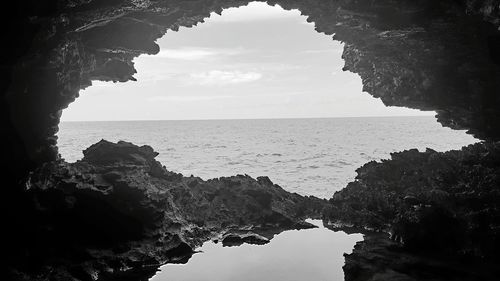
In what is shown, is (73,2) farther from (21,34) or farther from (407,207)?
(407,207)

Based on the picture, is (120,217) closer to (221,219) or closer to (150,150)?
(221,219)

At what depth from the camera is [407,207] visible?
1538 cm

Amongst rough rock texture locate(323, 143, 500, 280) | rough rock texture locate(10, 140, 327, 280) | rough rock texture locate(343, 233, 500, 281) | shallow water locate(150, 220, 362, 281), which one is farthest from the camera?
rough rock texture locate(10, 140, 327, 280)

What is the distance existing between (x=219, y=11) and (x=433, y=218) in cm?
1317

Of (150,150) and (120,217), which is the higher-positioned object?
(150,150)

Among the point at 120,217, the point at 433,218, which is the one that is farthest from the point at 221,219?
the point at 433,218

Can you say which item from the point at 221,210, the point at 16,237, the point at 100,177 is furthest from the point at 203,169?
the point at 16,237

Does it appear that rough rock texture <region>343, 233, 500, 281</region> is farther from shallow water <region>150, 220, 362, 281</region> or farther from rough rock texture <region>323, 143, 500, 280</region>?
shallow water <region>150, 220, 362, 281</region>

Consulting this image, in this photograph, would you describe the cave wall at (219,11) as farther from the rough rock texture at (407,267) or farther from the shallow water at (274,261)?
the rough rock texture at (407,267)


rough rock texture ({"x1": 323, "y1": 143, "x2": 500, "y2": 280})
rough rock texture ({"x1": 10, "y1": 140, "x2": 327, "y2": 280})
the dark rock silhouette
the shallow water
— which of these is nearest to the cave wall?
the dark rock silhouette

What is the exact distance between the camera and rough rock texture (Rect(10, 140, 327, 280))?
12.1 m

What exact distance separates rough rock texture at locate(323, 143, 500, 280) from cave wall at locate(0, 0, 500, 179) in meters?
3.54

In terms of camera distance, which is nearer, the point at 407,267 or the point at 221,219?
the point at 407,267

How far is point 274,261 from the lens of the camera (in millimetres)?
12867
